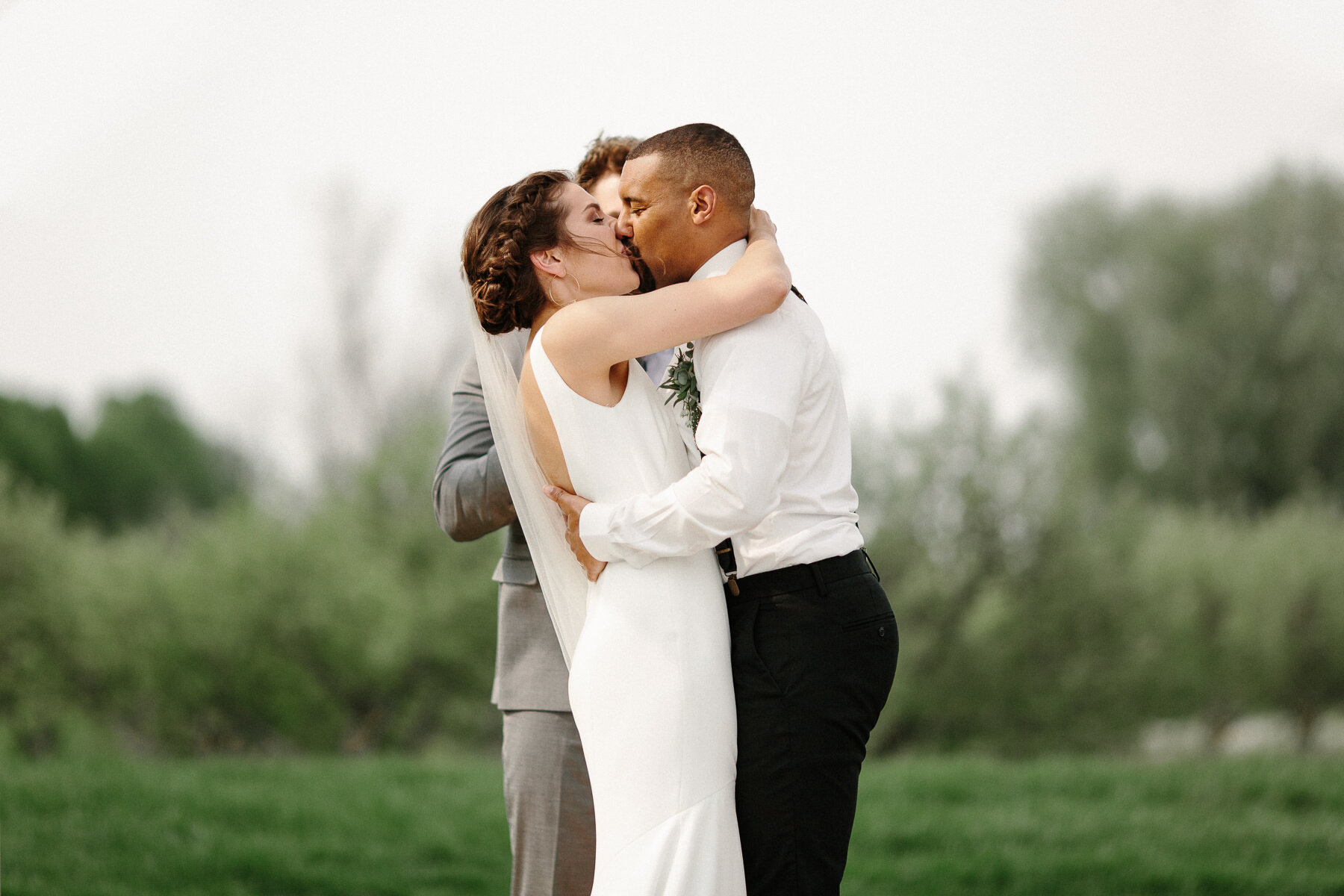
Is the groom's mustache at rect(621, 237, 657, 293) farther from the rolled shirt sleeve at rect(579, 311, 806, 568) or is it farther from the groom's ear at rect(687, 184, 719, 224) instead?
the rolled shirt sleeve at rect(579, 311, 806, 568)

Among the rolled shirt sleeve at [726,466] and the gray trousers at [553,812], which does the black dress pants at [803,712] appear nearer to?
the rolled shirt sleeve at [726,466]

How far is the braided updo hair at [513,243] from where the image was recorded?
8.39ft

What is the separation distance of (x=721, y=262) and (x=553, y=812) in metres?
1.38

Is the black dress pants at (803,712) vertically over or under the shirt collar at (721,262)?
under

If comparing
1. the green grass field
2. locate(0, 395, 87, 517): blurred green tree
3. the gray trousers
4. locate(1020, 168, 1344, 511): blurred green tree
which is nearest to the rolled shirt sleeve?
the gray trousers

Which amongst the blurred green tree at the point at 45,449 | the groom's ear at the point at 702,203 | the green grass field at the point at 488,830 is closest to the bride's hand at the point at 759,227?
the groom's ear at the point at 702,203

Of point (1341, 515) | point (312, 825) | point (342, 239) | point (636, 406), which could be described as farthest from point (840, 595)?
point (342, 239)

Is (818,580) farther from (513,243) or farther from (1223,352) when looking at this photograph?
(1223,352)

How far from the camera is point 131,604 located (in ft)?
44.8

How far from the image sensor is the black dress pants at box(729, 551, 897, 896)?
222 centimetres

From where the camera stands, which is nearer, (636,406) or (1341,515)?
(636,406)

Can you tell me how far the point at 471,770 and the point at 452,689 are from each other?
5876 mm

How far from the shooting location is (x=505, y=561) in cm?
293

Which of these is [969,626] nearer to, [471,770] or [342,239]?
[471,770]
